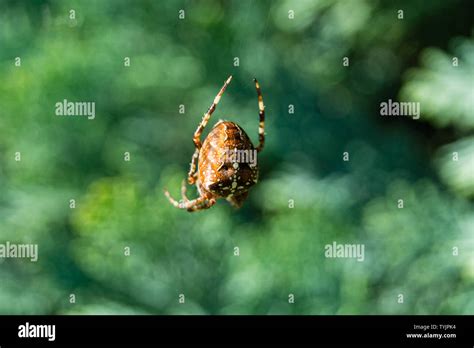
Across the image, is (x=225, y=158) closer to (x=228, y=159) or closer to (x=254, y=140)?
(x=228, y=159)

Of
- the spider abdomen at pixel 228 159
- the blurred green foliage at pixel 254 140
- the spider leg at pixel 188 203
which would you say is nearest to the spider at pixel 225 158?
the spider abdomen at pixel 228 159

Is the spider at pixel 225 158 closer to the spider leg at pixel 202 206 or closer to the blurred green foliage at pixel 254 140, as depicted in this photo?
the spider leg at pixel 202 206

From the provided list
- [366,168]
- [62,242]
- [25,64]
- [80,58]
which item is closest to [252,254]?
[366,168]

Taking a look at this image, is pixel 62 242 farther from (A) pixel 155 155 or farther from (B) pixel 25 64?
(B) pixel 25 64

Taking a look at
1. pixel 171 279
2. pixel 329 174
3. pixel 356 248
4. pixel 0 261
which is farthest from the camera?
pixel 0 261

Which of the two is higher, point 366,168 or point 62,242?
point 366,168

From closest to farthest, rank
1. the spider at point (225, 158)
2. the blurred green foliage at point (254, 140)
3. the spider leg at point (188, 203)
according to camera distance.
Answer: the spider at point (225, 158)
the spider leg at point (188, 203)
the blurred green foliage at point (254, 140)

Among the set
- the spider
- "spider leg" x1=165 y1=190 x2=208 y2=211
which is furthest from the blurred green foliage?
the spider
